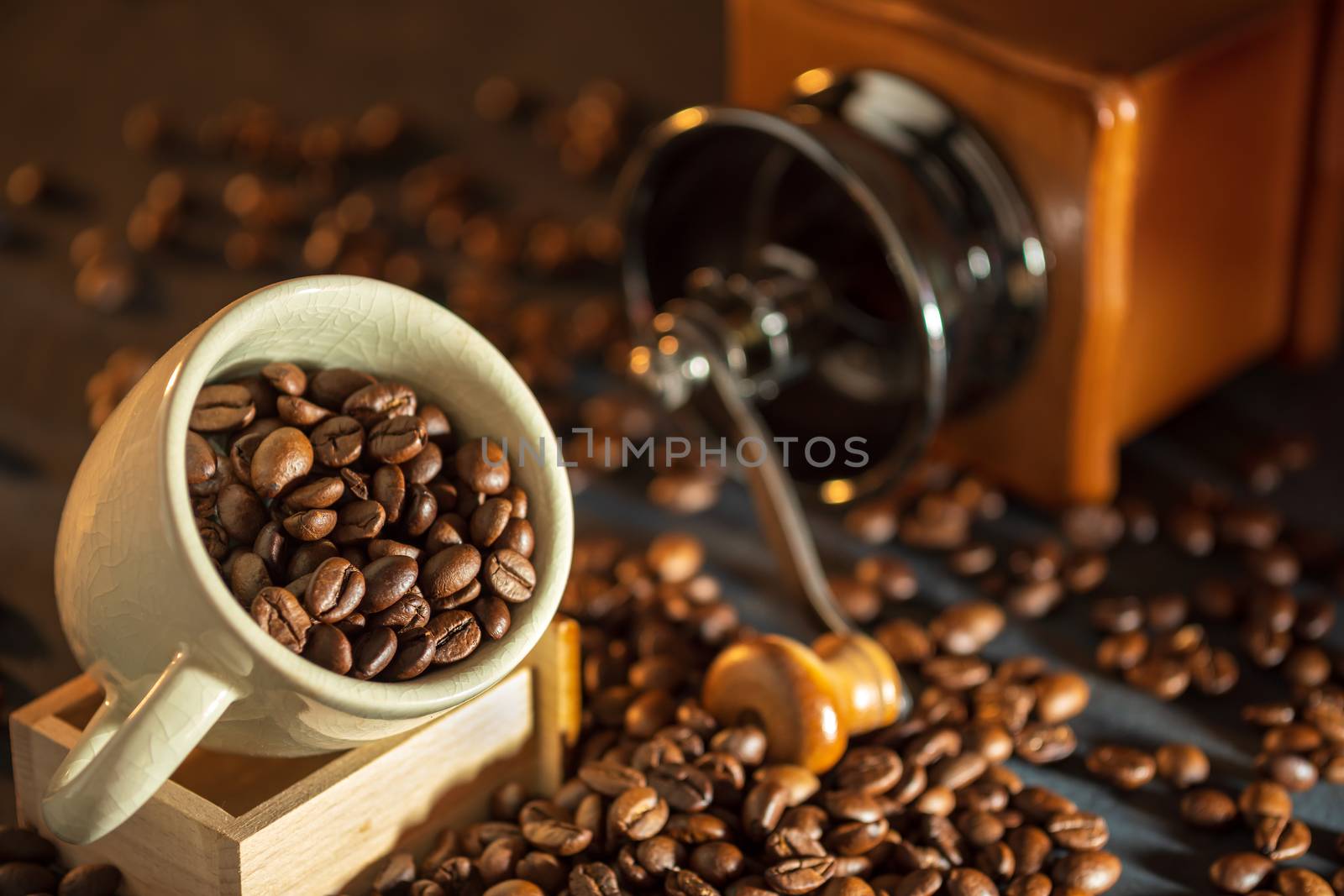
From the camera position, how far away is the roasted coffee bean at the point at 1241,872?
34.4 inches

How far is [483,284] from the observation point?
4.90 ft

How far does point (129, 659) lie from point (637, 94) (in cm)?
116

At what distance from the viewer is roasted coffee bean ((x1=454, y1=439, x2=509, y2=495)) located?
81cm

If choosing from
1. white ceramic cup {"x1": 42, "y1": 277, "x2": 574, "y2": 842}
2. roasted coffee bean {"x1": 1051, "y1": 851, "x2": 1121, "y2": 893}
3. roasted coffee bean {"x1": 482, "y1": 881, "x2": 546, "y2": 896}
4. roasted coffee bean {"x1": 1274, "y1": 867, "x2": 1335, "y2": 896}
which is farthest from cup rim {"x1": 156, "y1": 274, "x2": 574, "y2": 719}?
roasted coffee bean {"x1": 1274, "y1": 867, "x2": 1335, "y2": 896}

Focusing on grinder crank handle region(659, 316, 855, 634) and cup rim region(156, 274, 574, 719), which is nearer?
cup rim region(156, 274, 574, 719)

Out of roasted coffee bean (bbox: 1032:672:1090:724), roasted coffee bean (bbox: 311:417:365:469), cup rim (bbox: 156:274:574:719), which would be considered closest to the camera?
cup rim (bbox: 156:274:574:719)

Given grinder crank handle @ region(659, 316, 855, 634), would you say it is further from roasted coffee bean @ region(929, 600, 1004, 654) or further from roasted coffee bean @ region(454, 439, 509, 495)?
roasted coffee bean @ region(454, 439, 509, 495)

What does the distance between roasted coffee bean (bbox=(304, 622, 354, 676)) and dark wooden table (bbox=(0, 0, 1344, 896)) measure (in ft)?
1.12

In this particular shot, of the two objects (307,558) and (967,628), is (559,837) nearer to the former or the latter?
(307,558)

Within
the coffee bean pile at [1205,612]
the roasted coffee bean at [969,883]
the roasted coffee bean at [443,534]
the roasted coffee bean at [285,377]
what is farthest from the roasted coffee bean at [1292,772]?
the roasted coffee bean at [285,377]

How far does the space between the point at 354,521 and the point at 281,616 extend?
3.0 inches

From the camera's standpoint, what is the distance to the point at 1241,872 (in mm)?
876

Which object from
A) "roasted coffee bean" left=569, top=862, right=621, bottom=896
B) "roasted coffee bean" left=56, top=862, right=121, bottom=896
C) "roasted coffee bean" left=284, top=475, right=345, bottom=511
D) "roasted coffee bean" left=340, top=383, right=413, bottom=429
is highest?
"roasted coffee bean" left=340, top=383, right=413, bottom=429

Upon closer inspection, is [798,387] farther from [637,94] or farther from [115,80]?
[115,80]
